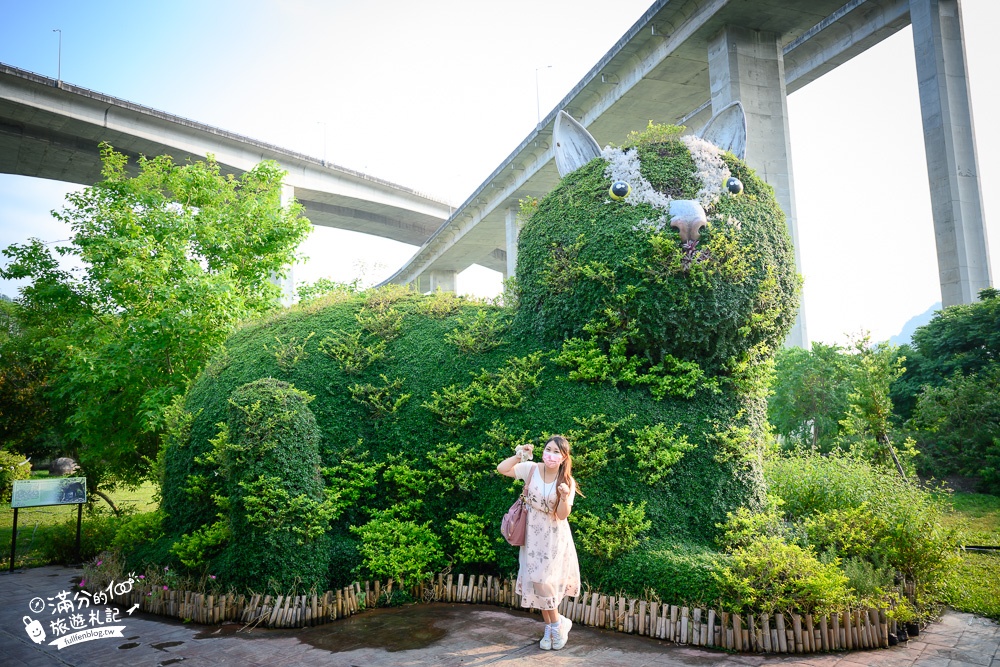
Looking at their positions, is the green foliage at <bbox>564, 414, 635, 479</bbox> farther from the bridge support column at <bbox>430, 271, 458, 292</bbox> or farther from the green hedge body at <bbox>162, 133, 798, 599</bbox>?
the bridge support column at <bbox>430, 271, 458, 292</bbox>

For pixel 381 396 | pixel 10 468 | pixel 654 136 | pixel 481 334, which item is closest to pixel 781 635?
pixel 481 334

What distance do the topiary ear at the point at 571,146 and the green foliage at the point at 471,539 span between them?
12.8 ft

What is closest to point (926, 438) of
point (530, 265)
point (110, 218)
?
point (530, 265)

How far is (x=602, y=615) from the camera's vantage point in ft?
18.5

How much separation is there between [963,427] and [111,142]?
29.7 meters

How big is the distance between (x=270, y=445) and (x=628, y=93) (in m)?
18.2

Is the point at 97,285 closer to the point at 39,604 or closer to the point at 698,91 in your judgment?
the point at 39,604

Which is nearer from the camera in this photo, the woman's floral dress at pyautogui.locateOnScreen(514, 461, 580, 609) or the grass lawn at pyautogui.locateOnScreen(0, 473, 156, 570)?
the woman's floral dress at pyautogui.locateOnScreen(514, 461, 580, 609)

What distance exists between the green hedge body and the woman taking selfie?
619 millimetres

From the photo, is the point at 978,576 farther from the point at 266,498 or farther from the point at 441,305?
the point at 266,498

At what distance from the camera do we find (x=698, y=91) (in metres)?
21.2

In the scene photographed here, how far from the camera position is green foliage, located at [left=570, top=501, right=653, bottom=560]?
18.9ft

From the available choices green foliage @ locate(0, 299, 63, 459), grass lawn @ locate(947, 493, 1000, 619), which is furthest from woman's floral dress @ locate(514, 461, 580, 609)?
green foliage @ locate(0, 299, 63, 459)

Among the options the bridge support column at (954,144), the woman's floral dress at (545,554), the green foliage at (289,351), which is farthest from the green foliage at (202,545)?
the bridge support column at (954,144)
